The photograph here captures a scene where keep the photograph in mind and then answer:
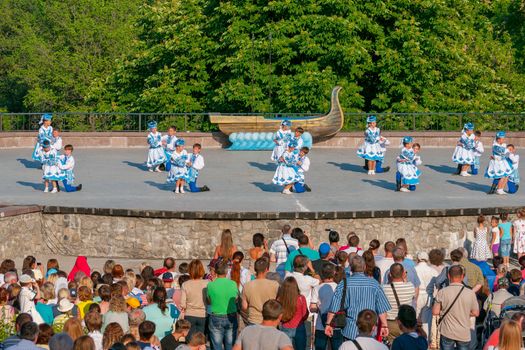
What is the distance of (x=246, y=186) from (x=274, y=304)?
18.9 m

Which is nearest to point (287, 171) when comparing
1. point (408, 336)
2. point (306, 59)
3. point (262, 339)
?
point (306, 59)

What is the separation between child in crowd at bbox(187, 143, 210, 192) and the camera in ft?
96.5

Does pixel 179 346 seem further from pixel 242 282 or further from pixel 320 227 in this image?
pixel 320 227

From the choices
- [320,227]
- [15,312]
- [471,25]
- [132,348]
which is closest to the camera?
[132,348]

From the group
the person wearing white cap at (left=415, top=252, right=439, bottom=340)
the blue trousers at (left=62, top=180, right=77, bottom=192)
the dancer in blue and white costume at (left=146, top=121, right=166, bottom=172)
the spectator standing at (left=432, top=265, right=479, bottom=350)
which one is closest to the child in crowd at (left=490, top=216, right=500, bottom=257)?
the person wearing white cap at (left=415, top=252, right=439, bottom=340)

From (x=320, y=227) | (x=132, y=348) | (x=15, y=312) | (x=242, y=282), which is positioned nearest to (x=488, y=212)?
(x=320, y=227)

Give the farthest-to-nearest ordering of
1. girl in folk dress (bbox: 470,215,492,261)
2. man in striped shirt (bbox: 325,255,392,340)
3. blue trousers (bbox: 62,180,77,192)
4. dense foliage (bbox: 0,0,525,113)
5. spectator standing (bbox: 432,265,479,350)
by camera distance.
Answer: dense foliage (bbox: 0,0,525,113) → blue trousers (bbox: 62,180,77,192) → girl in folk dress (bbox: 470,215,492,261) → spectator standing (bbox: 432,265,479,350) → man in striped shirt (bbox: 325,255,392,340)

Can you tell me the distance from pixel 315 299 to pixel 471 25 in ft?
127

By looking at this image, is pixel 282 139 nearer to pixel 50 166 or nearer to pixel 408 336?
pixel 50 166

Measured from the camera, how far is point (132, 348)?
38.6 feet

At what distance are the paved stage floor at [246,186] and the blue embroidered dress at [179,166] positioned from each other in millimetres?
454

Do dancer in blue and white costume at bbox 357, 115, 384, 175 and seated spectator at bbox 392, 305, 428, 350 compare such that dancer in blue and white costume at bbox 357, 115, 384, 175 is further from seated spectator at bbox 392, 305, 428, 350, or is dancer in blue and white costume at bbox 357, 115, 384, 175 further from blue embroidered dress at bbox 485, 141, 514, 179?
seated spectator at bbox 392, 305, 428, 350

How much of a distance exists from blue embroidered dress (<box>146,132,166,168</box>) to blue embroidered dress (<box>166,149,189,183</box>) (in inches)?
142

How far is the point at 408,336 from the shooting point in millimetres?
12453
